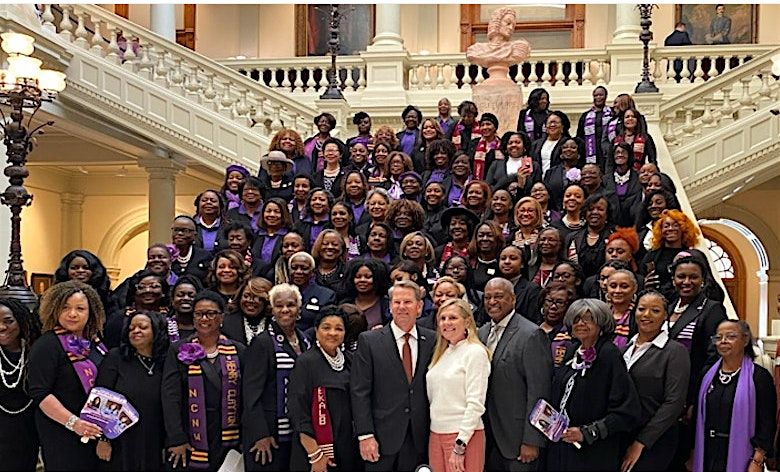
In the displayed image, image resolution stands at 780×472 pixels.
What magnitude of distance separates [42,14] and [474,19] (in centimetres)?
945

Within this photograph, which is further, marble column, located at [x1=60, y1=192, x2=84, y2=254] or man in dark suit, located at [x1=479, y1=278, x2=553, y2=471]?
marble column, located at [x1=60, y1=192, x2=84, y2=254]

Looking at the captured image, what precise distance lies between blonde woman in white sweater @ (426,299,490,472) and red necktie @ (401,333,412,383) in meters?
0.12

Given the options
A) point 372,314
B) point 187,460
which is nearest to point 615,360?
point 372,314

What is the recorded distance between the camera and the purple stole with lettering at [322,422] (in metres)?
5.96

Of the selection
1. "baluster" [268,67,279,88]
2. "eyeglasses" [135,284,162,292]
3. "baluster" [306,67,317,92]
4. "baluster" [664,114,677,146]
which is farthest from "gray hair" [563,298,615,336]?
"baluster" [268,67,279,88]

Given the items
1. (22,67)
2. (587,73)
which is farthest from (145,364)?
(587,73)

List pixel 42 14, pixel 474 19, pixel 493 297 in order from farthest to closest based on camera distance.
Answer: pixel 474 19 → pixel 42 14 → pixel 493 297

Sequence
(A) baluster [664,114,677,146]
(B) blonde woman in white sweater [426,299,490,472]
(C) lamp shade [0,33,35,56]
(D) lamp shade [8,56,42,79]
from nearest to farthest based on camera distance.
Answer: (B) blonde woman in white sweater [426,299,490,472], (D) lamp shade [8,56,42,79], (C) lamp shade [0,33,35,56], (A) baluster [664,114,677,146]

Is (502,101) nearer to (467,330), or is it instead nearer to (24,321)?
(467,330)

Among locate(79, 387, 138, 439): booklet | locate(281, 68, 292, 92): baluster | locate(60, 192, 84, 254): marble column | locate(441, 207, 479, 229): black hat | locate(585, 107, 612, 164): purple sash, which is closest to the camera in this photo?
locate(79, 387, 138, 439): booklet

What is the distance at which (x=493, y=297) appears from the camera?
6207mm

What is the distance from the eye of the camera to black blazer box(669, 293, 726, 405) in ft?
21.0

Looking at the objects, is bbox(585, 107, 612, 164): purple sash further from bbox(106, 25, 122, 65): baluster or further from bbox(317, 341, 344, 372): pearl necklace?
bbox(106, 25, 122, 65): baluster

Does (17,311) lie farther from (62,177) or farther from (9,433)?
(62,177)
